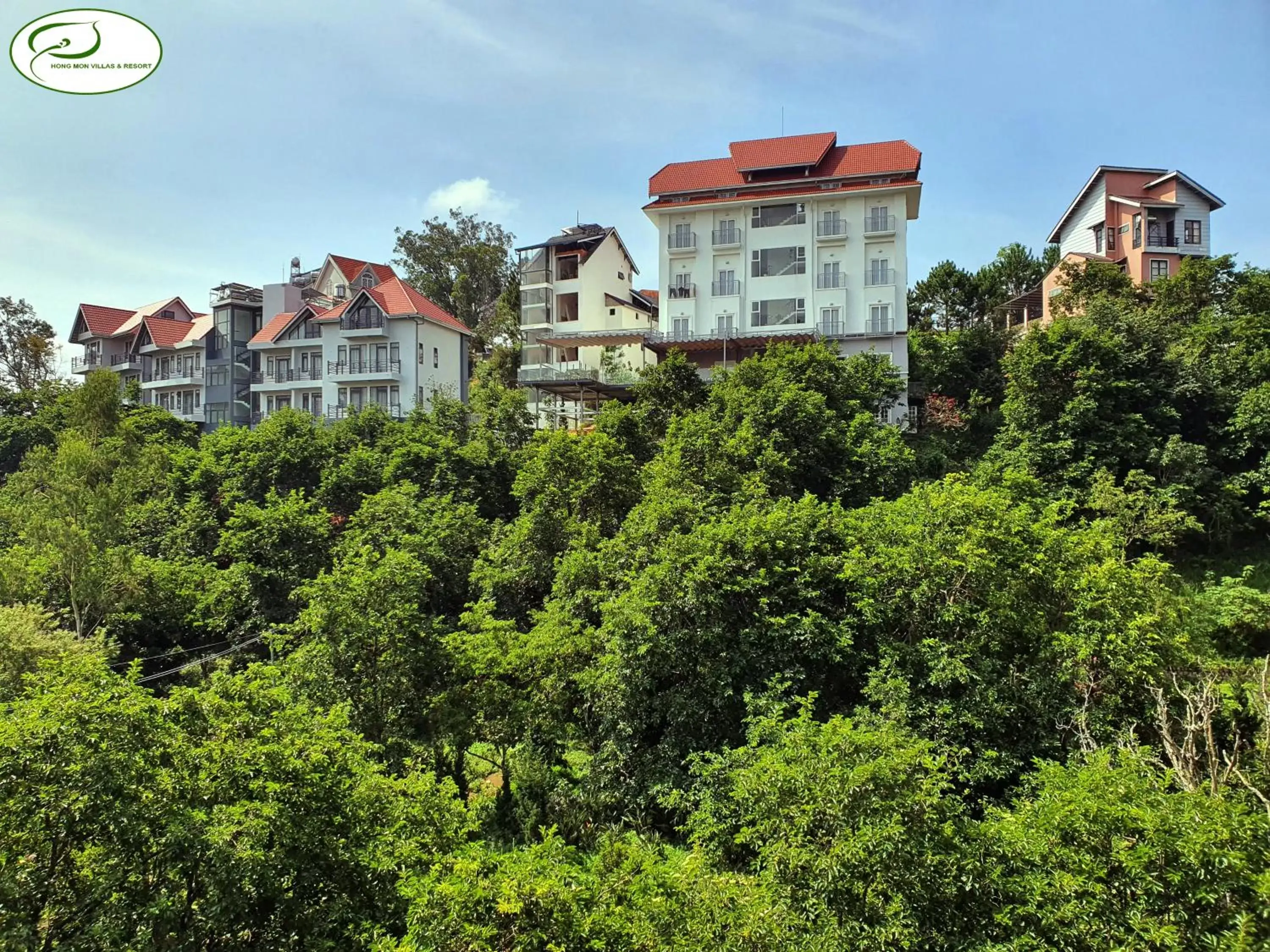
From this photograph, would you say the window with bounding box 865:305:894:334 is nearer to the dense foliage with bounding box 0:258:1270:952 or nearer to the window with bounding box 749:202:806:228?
the dense foliage with bounding box 0:258:1270:952

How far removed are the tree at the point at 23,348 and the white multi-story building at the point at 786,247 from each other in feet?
153

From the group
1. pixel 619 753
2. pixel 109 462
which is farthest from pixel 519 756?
pixel 109 462

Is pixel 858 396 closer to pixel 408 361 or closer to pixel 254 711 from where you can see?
pixel 254 711

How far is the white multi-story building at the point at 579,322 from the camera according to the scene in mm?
40969

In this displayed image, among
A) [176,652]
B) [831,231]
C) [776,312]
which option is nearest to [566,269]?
[776,312]

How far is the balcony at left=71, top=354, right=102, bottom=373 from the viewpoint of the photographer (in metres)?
57.0

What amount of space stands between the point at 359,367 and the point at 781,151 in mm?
26688

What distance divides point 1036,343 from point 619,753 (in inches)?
845

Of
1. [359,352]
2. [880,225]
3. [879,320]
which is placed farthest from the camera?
[359,352]

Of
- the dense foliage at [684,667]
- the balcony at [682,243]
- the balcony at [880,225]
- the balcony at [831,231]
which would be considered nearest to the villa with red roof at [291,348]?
the dense foliage at [684,667]

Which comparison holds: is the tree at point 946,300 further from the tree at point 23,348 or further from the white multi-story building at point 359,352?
the tree at point 23,348

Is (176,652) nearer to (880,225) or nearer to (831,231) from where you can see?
(831,231)

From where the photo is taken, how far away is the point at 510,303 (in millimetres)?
51250

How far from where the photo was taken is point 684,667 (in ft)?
56.1
